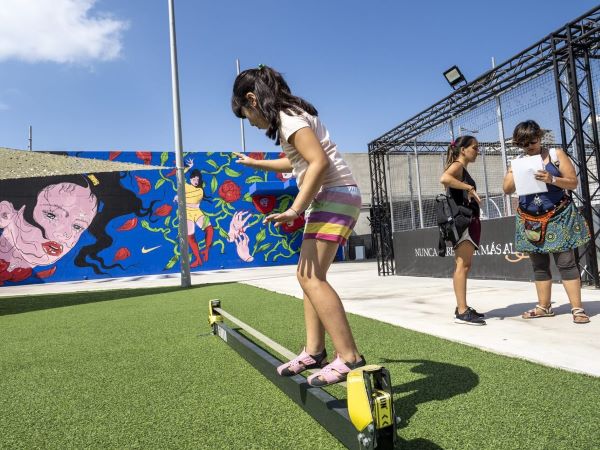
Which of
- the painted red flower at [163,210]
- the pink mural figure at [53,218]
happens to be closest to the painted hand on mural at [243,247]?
the painted red flower at [163,210]

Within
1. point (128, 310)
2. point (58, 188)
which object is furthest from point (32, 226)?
point (128, 310)

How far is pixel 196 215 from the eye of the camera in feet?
66.4

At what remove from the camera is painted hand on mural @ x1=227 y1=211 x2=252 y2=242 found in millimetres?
20641

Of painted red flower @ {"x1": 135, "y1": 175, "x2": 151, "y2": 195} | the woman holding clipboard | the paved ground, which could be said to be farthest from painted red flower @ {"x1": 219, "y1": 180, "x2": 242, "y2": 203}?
the woman holding clipboard

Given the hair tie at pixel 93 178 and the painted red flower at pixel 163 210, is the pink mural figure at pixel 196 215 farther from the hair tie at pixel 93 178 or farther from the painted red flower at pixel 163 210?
the hair tie at pixel 93 178

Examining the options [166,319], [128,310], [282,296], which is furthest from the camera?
[282,296]

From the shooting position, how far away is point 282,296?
704 cm

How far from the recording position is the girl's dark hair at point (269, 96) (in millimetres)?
2051

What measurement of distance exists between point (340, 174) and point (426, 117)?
930 centimetres

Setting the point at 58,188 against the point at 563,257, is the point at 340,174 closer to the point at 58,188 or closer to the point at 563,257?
→ the point at 563,257

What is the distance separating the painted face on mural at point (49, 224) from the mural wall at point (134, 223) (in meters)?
0.04

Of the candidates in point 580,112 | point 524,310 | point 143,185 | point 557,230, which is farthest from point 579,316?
point 143,185

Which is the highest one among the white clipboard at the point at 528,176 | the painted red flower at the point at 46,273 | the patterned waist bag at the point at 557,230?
the white clipboard at the point at 528,176

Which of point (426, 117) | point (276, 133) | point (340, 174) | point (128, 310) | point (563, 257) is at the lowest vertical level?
point (128, 310)
